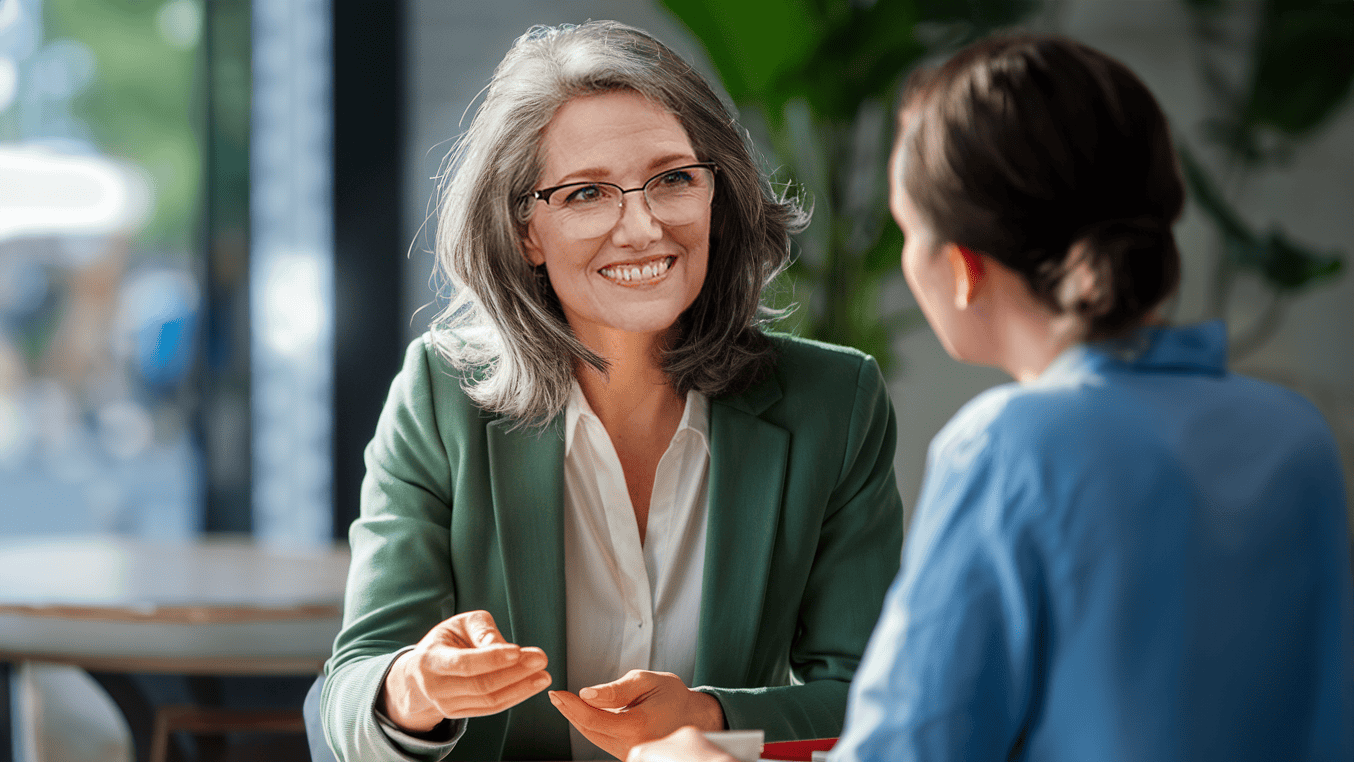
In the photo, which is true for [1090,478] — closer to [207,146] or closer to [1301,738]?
[1301,738]

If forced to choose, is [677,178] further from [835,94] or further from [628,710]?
[835,94]

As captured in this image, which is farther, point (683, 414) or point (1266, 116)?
point (1266, 116)

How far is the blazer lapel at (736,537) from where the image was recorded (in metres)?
1.21

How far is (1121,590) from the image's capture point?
58 centimetres

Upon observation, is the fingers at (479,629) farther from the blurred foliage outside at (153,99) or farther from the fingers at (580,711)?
the blurred foliage outside at (153,99)

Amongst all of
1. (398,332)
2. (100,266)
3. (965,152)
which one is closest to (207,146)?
(100,266)

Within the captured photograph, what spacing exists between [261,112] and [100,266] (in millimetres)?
661

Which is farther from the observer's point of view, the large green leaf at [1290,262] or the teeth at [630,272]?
the large green leaf at [1290,262]

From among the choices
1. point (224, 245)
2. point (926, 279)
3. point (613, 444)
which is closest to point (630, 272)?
point (613, 444)

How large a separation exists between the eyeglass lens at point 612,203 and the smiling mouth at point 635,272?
44 millimetres

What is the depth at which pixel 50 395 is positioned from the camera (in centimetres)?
329

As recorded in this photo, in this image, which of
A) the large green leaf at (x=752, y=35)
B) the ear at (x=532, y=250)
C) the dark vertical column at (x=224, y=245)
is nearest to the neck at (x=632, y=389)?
the ear at (x=532, y=250)

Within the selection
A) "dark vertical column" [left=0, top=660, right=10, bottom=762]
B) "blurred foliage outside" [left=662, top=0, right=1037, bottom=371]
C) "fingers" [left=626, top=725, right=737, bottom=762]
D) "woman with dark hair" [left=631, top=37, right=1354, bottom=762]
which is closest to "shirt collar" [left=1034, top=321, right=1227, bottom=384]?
"woman with dark hair" [left=631, top=37, right=1354, bottom=762]

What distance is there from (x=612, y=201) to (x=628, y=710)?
1.78 feet
